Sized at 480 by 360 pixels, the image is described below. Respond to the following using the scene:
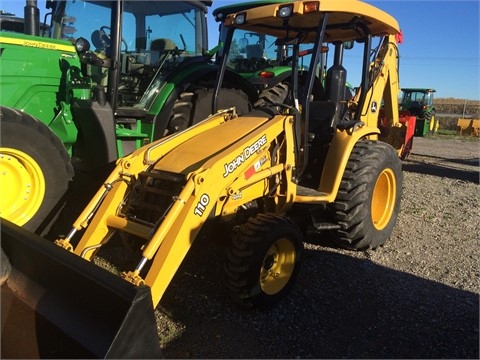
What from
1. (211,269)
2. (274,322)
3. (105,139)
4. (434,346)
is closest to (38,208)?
(105,139)

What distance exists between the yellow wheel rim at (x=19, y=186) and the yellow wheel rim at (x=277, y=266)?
2040 mm

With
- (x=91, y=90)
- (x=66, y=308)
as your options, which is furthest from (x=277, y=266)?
(x=91, y=90)

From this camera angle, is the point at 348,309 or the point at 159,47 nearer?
the point at 348,309

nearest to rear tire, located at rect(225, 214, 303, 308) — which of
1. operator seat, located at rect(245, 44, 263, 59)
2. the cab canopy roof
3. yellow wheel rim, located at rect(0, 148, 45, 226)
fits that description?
the cab canopy roof

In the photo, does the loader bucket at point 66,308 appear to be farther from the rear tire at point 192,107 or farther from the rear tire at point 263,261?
the rear tire at point 192,107

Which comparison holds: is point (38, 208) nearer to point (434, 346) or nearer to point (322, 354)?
point (322, 354)

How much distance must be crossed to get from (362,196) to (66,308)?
2.66 m

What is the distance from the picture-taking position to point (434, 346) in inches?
115

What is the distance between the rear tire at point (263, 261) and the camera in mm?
3094

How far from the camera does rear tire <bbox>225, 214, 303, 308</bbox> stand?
3094mm

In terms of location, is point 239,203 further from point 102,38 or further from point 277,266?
point 102,38

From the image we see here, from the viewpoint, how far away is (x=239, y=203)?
3457 mm

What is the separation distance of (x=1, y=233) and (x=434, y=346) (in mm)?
2879

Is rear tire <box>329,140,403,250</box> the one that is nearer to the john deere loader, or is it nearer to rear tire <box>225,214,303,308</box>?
the john deere loader
